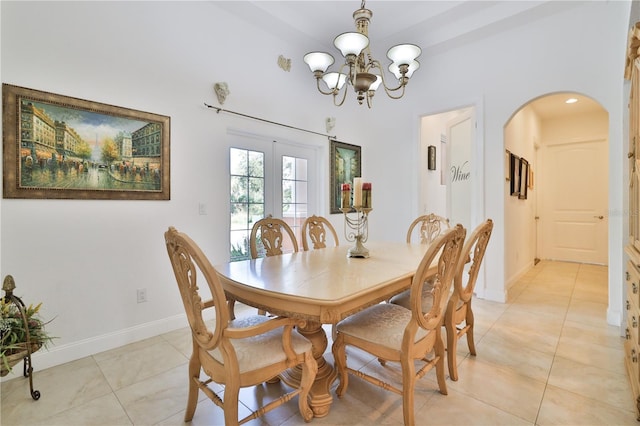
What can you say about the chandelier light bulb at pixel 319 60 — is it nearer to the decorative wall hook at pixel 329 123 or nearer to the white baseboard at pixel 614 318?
the decorative wall hook at pixel 329 123

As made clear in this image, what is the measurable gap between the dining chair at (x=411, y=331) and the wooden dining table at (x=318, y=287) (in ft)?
0.48

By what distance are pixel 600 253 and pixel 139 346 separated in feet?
23.4

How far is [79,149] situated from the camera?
220 cm

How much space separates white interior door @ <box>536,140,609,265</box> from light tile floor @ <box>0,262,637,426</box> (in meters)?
3.74

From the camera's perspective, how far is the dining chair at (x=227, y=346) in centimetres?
118

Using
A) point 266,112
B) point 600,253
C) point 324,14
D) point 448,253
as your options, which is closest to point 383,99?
point 324,14

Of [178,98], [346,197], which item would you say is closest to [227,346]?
[346,197]

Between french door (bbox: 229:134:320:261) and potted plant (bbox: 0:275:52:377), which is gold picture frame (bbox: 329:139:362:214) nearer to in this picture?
french door (bbox: 229:134:320:261)

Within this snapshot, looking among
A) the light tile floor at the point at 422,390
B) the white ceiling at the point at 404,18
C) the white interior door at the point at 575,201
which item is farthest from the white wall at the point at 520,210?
the light tile floor at the point at 422,390

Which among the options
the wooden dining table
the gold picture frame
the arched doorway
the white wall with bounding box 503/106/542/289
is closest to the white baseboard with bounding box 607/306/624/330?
the white wall with bounding box 503/106/542/289

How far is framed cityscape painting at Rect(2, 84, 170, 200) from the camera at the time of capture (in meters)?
1.95

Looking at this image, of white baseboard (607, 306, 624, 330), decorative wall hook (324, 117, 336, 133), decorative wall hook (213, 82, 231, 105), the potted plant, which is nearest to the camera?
the potted plant

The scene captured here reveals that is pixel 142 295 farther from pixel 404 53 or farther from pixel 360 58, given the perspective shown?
pixel 404 53

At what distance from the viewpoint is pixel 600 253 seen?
213 inches
